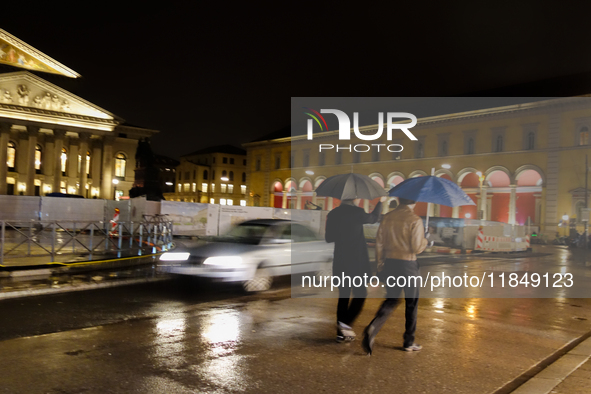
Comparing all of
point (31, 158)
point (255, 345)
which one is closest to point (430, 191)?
point (255, 345)

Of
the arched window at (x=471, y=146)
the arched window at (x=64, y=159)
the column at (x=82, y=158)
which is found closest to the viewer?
the arched window at (x=471, y=146)

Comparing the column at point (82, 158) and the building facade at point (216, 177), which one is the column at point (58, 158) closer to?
the column at point (82, 158)

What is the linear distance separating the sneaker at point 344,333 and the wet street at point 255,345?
0.37 ft

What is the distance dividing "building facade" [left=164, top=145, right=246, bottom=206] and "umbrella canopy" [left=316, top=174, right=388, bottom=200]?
7878cm

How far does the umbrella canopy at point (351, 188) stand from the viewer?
604cm

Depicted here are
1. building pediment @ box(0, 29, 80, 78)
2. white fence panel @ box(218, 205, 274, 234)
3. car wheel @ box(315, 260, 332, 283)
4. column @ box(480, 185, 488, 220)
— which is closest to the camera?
car wheel @ box(315, 260, 332, 283)

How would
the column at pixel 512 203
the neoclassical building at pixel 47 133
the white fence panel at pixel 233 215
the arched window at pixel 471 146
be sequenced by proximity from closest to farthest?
the white fence panel at pixel 233 215 → the column at pixel 512 203 → the arched window at pixel 471 146 → the neoclassical building at pixel 47 133

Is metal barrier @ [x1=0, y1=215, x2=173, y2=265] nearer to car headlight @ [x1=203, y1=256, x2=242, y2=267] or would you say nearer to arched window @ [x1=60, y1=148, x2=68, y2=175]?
car headlight @ [x1=203, y1=256, x2=242, y2=267]

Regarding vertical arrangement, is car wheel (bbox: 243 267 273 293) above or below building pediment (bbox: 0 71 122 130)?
below

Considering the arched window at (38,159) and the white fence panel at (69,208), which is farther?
the arched window at (38,159)

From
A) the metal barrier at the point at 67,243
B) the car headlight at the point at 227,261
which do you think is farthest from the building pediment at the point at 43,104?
the car headlight at the point at 227,261

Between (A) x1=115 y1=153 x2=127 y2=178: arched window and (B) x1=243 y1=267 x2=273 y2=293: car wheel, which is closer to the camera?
(B) x1=243 y1=267 x2=273 y2=293: car wheel

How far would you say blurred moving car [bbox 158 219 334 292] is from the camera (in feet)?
31.8

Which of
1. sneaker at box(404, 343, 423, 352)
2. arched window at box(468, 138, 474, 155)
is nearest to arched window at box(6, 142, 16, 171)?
arched window at box(468, 138, 474, 155)
